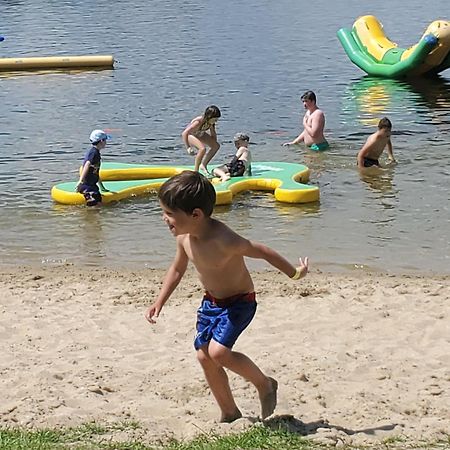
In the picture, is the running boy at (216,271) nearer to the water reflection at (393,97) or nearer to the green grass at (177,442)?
the green grass at (177,442)

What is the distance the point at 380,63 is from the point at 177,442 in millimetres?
17393

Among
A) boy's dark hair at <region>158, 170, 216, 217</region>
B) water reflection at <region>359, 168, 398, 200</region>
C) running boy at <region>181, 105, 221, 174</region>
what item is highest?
boy's dark hair at <region>158, 170, 216, 217</region>

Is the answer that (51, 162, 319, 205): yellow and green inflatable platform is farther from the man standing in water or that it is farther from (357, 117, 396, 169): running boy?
the man standing in water

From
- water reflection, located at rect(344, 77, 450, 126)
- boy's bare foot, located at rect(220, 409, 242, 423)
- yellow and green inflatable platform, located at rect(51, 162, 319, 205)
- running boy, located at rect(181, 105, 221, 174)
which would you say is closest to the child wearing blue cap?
yellow and green inflatable platform, located at rect(51, 162, 319, 205)

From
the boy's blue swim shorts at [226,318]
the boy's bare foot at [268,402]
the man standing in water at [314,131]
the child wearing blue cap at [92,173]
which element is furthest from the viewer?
the man standing in water at [314,131]

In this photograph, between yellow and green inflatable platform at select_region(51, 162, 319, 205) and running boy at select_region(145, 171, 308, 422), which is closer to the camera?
running boy at select_region(145, 171, 308, 422)

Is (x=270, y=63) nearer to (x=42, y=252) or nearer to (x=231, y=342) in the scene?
(x=42, y=252)

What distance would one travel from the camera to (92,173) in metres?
10.3

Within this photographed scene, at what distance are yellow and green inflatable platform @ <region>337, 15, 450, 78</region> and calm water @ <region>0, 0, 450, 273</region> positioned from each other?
380 mm

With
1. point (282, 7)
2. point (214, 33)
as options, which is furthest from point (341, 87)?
point (282, 7)

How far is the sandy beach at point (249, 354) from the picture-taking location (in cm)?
473

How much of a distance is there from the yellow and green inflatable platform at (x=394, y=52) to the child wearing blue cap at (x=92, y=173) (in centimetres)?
1089

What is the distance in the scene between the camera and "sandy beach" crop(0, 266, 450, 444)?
4.73 m

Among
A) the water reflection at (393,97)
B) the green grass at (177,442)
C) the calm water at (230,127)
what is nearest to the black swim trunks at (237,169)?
the calm water at (230,127)
